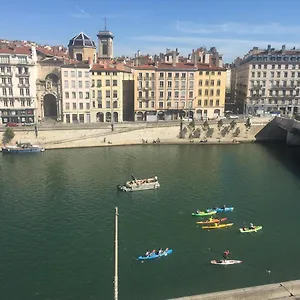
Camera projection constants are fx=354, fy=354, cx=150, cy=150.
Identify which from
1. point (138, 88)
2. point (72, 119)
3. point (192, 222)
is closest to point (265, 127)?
point (138, 88)

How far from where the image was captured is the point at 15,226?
47.5 meters

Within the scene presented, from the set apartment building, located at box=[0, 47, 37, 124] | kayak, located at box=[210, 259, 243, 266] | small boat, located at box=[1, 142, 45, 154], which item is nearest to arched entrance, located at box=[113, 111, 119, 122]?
apartment building, located at box=[0, 47, 37, 124]

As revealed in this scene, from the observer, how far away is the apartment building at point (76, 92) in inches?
4067

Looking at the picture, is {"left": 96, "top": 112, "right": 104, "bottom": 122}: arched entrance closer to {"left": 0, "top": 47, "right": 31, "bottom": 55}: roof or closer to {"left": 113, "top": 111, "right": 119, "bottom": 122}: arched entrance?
{"left": 113, "top": 111, "right": 119, "bottom": 122}: arched entrance

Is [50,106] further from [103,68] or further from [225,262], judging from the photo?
[225,262]

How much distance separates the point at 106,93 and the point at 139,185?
53.2 meters

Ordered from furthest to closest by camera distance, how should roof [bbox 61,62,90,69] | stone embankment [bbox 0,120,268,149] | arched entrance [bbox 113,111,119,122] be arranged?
arched entrance [bbox 113,111,119,122]
roof [bbox 61,62,90,69]
stone embankment [bbox 0,120,268,149]

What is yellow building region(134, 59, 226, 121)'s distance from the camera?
112 m

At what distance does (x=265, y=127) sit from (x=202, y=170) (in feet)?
136

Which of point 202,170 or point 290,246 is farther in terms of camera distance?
point 202,170

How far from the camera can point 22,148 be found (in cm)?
8838

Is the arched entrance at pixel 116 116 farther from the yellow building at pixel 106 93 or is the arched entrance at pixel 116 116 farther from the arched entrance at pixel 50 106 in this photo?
the arched entrance at pixel 50 106

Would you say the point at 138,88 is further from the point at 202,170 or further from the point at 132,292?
the point at 132,292

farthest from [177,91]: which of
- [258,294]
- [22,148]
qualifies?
[258,294]
